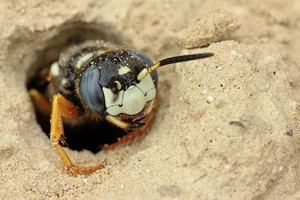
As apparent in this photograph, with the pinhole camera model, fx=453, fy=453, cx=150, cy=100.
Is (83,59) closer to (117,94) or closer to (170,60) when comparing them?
(117,94)

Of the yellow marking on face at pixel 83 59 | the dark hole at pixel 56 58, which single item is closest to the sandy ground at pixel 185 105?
the dark hole at pixel 56 58

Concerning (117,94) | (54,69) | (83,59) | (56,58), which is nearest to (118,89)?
(117,94)

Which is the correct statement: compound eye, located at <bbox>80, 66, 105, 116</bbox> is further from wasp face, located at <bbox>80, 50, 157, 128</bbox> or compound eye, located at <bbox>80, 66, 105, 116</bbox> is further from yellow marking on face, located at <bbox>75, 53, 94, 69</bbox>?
yellow marking on face, located at <bbox>75, 53, 94, 69</bbox>

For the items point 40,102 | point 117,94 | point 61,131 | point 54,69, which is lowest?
point 40,102

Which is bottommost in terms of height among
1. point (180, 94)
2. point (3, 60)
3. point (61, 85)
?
point (61, 85)

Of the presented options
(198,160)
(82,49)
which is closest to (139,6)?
(82,49)

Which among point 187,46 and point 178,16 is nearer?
point 187,46

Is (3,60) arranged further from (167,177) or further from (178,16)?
(167,177)
